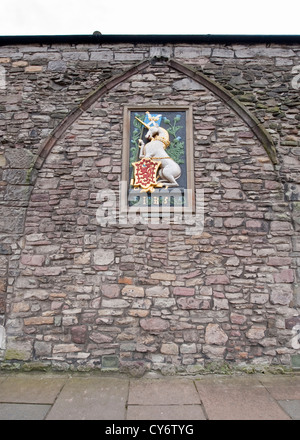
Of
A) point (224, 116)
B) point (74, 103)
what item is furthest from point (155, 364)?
point (74, 103)

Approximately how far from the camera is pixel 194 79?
4191 millimetres

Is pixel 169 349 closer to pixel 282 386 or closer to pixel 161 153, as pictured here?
pixel 282 386

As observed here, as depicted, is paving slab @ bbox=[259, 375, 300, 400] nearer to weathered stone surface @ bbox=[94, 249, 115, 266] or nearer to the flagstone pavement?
the flagstone pavement

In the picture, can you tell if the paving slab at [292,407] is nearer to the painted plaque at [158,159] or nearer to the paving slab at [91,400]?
the paving slab at [91,400]

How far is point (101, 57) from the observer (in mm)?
4258

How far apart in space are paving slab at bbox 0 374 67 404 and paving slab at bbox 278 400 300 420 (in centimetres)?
250

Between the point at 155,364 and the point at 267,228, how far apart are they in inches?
98.9

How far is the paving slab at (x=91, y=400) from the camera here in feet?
8.25

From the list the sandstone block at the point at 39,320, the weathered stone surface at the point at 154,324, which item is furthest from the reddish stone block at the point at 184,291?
the sandstone block at the point at 39,320

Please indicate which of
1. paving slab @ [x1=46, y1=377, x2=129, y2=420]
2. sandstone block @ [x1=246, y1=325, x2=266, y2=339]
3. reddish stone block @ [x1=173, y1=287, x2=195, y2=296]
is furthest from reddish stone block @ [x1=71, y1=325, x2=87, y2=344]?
sandstone block @ [x1=246, y1=325, x2=266, y2=339]
